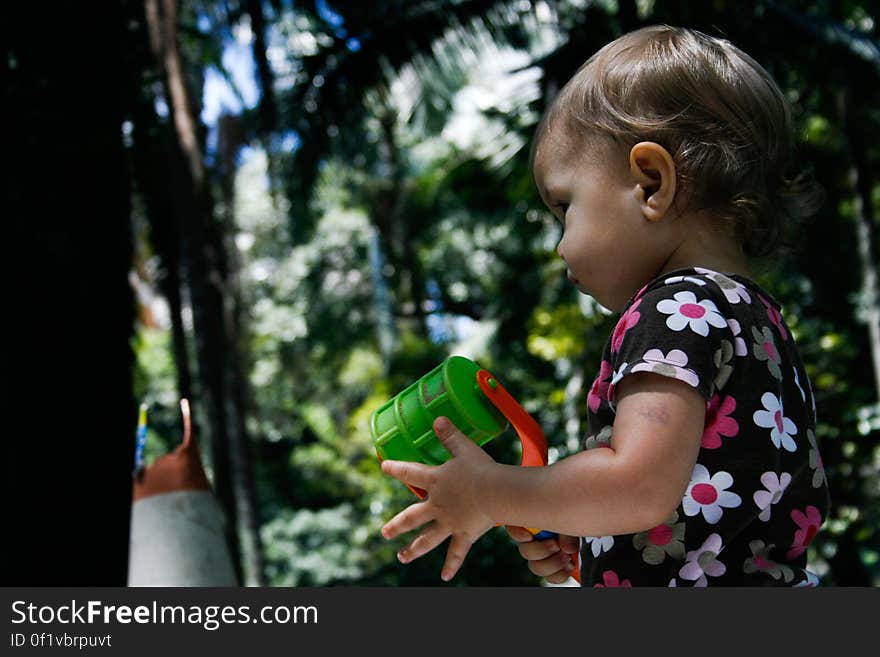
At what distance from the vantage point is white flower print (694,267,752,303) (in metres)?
1.25

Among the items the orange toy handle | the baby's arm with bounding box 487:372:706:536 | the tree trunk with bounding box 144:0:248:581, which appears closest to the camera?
the baby's arm with bounding box 487:372:706:536

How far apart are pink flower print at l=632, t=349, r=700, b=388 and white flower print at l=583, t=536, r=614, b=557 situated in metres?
0.27

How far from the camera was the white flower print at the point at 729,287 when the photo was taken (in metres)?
1.25

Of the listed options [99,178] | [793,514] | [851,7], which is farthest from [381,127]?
[793,514]

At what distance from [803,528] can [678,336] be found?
1.05 ft

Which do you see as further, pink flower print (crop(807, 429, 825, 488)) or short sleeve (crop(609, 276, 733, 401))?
pink flower print (crop(807, 429, 825, 488))

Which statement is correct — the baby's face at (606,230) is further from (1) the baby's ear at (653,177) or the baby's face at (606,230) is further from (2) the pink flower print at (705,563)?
(2) the pink flower print at (705,563)

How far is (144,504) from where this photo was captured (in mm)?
2613

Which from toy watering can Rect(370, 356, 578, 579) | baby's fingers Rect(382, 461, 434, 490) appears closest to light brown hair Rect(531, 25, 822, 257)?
toy watering can Rect(370, 356, 578, 579)

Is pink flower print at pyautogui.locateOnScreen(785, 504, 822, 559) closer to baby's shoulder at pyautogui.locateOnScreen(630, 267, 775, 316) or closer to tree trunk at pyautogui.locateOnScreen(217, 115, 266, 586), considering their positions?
baby's shoulder at pyautogui.locateOnScreen(630, 267, 775, 316)

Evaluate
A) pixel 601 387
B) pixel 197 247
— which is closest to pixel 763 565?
pixel 601 387

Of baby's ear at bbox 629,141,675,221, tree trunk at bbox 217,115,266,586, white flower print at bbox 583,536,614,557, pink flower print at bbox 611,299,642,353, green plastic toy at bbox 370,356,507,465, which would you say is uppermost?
tree trunk at bbox 217,115,266,586
